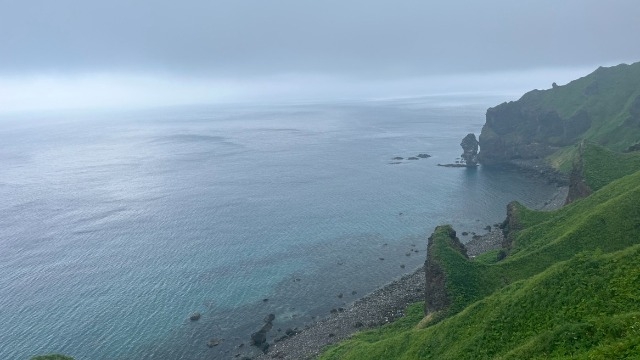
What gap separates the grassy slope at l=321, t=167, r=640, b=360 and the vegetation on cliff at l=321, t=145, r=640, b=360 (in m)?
0.09

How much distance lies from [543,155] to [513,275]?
13389cm

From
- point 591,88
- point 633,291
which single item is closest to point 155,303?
point 633,291

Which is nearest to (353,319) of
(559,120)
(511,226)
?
(511,226)

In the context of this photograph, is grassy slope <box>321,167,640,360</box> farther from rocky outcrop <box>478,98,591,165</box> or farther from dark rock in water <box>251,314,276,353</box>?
rocky outcrop <box>478,98,591,165</box>

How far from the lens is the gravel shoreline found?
69.6 metres

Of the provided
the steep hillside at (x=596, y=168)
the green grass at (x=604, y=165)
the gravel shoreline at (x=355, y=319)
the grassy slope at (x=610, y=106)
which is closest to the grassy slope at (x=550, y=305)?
the gravel shoreline at (x=355, y=319)

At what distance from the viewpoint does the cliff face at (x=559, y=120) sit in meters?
175

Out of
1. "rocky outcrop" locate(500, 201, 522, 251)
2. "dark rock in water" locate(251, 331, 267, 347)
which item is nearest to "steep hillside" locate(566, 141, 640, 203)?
"rocky outcrop" locate(500, 201, 522, 251)

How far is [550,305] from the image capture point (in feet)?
144

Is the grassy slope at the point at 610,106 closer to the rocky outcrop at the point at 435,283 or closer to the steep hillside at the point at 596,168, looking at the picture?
the steep hillside at the point at 596,168

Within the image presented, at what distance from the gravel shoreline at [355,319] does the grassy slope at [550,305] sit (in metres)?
5.37

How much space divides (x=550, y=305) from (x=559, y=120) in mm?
162900

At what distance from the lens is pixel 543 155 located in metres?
178

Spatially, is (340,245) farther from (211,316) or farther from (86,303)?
(86,303)
